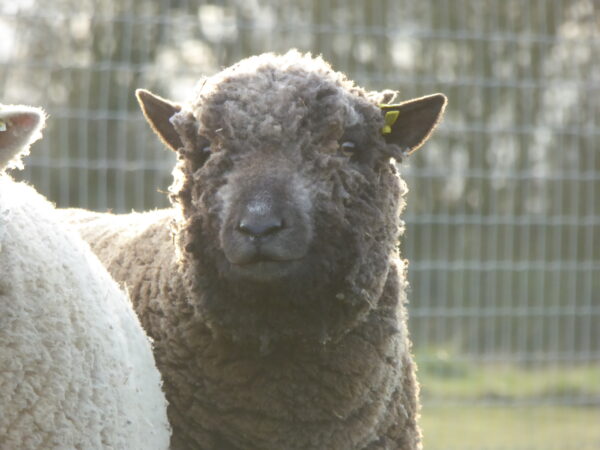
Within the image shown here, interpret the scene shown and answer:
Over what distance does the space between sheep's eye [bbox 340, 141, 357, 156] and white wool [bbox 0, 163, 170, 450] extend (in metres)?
0.73

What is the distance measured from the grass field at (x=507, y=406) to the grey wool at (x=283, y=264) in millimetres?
4028

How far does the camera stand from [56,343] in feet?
7.73

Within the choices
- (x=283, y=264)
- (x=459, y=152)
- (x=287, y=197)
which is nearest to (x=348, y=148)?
(x=287, y=197)

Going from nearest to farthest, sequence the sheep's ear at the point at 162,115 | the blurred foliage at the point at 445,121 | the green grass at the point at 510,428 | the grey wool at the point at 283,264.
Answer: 1. the grey wool at the point at 283,264
2. the sheep's ear at the point at 162,115
3. the blurred foliage at the point at 445,121
4. the green grass at the point at 510,428

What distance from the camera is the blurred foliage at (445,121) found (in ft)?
20.8

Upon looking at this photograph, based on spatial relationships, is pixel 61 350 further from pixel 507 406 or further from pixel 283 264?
pixel 507 406

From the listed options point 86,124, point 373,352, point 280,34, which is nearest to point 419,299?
point 280,34

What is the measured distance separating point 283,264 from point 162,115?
0.78 m

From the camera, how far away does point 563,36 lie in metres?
7.55

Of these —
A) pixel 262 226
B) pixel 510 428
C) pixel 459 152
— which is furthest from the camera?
pixel 510 428

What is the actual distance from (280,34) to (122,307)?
4.32 meters

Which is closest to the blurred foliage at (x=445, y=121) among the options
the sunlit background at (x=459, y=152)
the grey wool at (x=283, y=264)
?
the sunlit background at (x=459, y=152)

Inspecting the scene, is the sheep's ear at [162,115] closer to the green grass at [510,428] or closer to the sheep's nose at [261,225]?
the sheep's nose at [261,225]

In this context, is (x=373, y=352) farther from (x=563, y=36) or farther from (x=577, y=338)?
(x=563, y=36)
